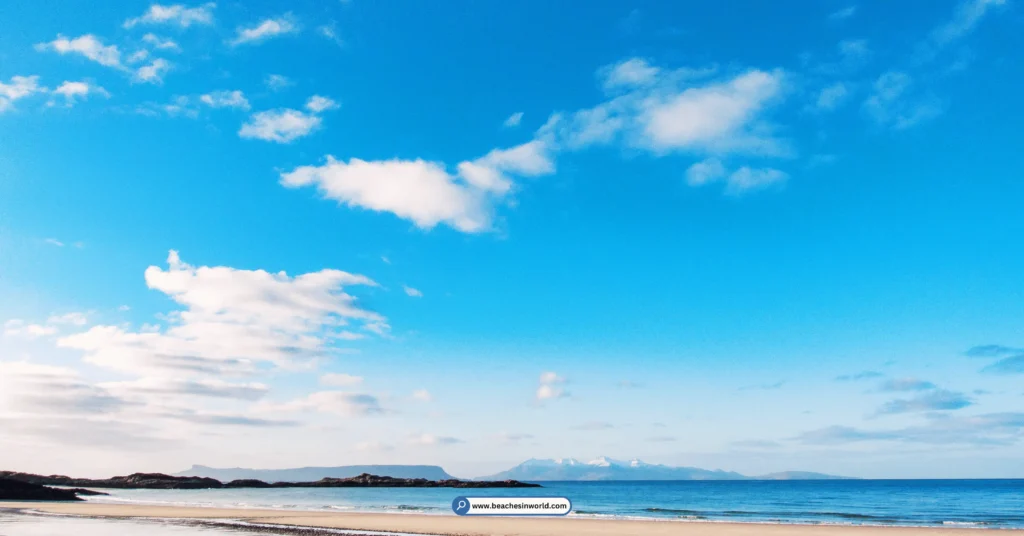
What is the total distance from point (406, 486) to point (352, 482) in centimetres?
1618

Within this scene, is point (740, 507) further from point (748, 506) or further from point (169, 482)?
point (169, 482)

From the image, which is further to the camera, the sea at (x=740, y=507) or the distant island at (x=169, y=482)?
the distant island at (x=169, y=482)

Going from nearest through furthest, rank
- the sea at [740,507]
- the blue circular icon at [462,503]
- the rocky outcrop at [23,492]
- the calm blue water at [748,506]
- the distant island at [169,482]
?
the blue circular icon at [462,503] < the sea at [740,507] < the calm blue water at [748,506] < the rocky outcrop at [23,492] < the distant island at [169,482]

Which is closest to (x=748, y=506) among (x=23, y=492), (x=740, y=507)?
(x=740, y=507)

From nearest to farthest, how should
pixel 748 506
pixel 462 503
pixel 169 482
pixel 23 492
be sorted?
pixel 462 503 → pixel 23 492 → pixel 748 506 → pixel 169 482

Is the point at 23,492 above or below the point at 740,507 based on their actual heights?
above

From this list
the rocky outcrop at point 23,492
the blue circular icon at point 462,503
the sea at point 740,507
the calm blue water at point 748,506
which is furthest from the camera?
the rocky outcrop at point 23,492

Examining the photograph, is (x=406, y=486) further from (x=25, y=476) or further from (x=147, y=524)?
(x=147, y=524)

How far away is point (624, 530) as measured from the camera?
36250 mm

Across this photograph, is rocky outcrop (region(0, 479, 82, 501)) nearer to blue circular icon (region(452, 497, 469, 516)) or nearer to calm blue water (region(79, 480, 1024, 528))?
calm blue water (region(79, 480, 1024, 528))

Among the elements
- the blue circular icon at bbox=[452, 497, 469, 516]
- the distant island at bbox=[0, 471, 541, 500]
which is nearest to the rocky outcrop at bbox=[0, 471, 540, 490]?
the distant island at bbox=[0, 471, 541, 500]

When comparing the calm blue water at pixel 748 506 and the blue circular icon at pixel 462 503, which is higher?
the blue circular icon at pixel 462 503

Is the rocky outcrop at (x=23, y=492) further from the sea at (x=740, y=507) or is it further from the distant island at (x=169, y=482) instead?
the distant island at (x=169, y=482)

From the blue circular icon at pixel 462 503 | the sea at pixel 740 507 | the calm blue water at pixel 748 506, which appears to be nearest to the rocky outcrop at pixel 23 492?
the sea at pixel 740 507
